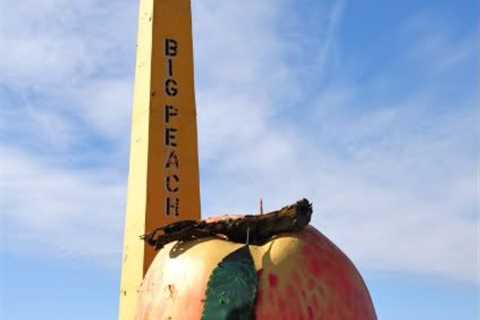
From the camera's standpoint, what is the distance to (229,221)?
5457 millimetres

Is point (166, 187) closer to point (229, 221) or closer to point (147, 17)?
point (147, 17)

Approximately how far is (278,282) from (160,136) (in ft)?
16.8

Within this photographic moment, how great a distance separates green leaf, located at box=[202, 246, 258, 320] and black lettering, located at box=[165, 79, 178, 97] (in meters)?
5.30

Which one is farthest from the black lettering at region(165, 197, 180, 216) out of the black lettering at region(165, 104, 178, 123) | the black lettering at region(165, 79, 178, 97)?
the black lettering at region(165, 79, 178, 97)

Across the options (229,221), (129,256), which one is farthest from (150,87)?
(229,221)

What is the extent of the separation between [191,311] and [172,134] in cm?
516

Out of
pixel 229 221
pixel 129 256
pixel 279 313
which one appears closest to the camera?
pixel 279 313

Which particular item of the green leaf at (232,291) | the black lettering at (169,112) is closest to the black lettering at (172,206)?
the black lettering at (169,112)

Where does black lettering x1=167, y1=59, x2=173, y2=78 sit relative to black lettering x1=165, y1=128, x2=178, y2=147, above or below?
above

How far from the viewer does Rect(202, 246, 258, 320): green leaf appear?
16.2ft

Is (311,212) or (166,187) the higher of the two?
(166,187)

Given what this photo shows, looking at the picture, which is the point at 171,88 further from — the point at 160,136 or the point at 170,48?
the point at 160,136

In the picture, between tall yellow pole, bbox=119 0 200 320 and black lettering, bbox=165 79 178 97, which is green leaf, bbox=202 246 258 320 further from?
Answer: black lettering, bbox=165 79 178 97

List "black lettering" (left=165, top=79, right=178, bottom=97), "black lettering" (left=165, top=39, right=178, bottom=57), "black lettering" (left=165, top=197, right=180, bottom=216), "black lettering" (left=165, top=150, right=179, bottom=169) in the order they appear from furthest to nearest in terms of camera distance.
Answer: "black lettering" (left=165, top=39, right=178, bottom=57)
"black lettering" (left=165, top=79, right=178, bottom=97)
"black lettering" (left=165, top=150, right=179, bottom=169)
"black lettering" (left=165, top=197, right=180, bottom=216)
